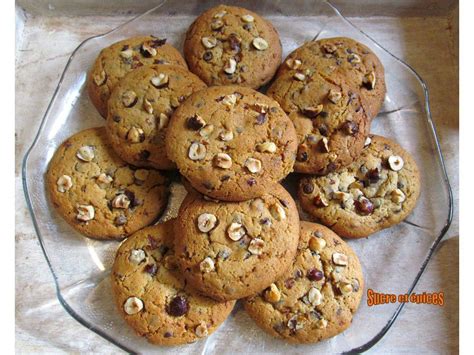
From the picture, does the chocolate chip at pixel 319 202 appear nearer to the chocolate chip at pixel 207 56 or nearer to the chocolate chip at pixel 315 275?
the chocolate chip at pixel 315 275

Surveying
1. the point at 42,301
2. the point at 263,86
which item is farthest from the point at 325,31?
the point at 42,301

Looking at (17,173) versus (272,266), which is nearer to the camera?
(272,266)

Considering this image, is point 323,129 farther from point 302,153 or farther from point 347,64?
point 347,64

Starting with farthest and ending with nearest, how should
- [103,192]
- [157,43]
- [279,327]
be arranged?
[157,43], [103,192], [279,327]

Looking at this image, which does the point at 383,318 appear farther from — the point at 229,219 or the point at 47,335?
the point at 47,335

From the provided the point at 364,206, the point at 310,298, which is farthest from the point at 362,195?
the point at 310,298

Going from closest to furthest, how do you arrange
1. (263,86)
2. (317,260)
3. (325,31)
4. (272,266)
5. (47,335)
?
(272,266)
(317,260)
(47,335)
(263,86)
(325,31)

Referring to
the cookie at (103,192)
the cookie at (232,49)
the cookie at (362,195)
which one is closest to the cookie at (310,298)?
the cookie at (362,195)
